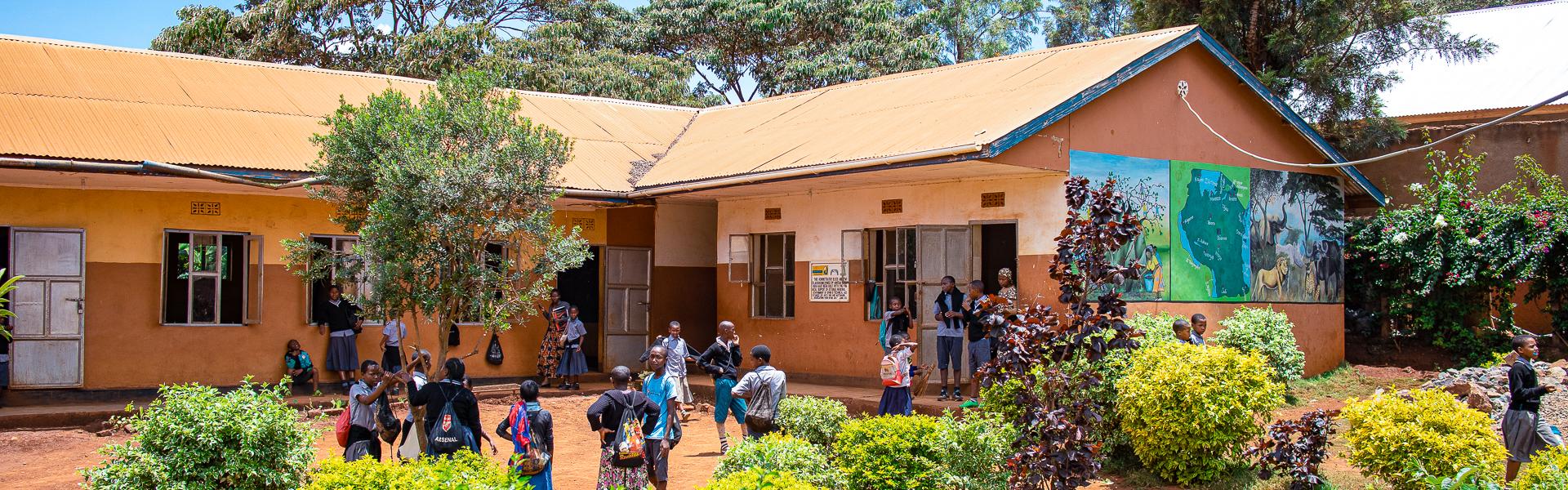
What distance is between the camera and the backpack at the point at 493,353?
16000mm

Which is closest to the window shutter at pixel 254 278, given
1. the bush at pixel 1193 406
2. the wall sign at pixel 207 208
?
the wall sign at pixel 207 208

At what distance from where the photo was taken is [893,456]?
7539 millimetres

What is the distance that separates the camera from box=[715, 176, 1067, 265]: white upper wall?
1275 cm

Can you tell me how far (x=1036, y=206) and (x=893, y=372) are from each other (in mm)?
3519

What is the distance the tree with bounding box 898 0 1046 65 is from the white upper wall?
1854cm

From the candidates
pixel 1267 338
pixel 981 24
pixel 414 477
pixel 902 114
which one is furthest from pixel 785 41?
pixel 414 477

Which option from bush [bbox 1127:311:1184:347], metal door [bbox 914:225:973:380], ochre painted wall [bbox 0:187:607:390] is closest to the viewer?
bush [bbox 1127:311:1184:347]

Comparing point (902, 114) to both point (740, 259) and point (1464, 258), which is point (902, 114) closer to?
point (740, 259)

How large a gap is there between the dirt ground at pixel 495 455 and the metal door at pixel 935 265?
91.7 inches

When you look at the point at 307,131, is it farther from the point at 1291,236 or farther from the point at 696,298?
the point at 1291,236

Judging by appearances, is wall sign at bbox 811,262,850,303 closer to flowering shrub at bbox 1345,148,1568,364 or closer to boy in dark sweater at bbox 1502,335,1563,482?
flowering shrub at bbox 1345,148,1568,364

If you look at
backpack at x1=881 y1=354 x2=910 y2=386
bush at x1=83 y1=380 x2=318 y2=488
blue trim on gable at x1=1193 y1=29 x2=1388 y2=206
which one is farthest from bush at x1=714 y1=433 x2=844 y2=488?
blue trim on gable at x1=1193 y1=29 x2=1388 y2=206

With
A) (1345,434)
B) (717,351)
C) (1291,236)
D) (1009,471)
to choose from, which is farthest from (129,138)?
(1291,236)

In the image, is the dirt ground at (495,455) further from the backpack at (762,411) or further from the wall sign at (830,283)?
the wall sign at (830,283)
